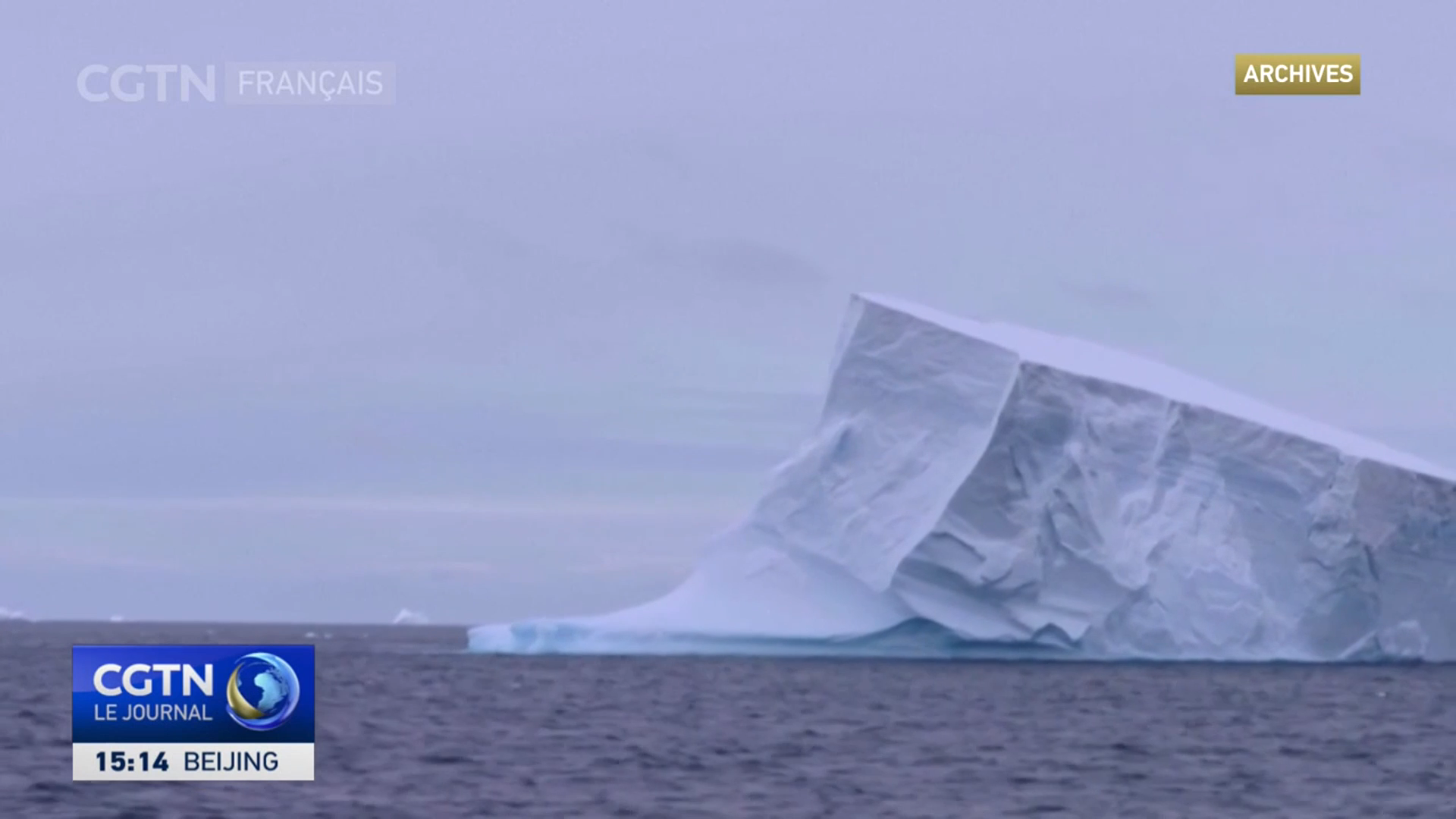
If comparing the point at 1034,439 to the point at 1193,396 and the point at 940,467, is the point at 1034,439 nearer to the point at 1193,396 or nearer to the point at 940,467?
the point at 940,467

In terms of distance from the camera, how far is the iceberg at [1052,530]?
2792cm

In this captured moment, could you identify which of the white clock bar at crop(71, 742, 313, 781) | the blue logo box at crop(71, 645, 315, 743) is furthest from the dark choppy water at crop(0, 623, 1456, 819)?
the blue logo box at crop(71, 645, 315, 743)

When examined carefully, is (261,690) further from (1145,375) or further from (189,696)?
(1145,375)

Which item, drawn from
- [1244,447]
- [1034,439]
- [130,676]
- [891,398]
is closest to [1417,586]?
[1244,447]

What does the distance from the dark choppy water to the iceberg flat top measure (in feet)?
12.3

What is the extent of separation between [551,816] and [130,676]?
123 inches

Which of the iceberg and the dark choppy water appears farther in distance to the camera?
the iceberg

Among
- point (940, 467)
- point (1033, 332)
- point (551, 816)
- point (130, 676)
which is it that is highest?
point (1033, 332)

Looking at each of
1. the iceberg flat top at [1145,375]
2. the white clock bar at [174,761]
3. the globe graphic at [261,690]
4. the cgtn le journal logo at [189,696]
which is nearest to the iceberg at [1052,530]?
the iceberg flat top at [1145,375]

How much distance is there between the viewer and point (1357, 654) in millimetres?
29781

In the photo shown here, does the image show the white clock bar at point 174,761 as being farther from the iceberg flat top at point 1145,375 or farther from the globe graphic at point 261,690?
the iceberg flat top at point 1145,375

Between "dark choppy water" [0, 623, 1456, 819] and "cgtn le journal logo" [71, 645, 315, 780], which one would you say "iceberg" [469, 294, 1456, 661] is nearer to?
"dark choppy water" [0, 623, 1456, 819]

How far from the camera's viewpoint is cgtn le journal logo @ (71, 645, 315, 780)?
36.7 ft

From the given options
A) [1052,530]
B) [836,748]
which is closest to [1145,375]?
[1052,530]
